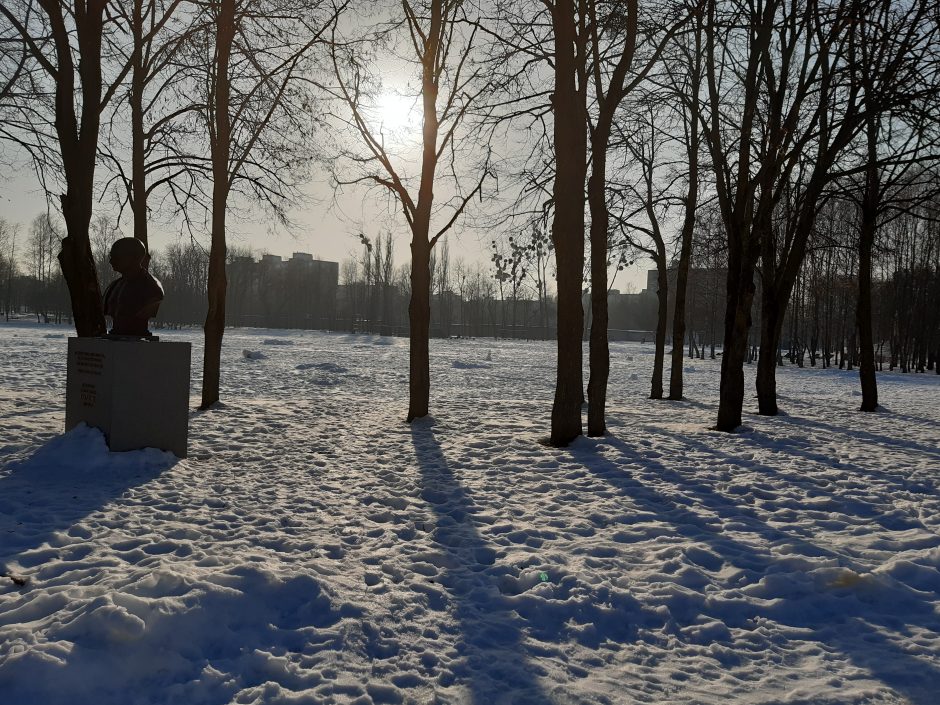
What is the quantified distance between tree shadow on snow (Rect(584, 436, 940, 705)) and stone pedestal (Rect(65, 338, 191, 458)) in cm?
531

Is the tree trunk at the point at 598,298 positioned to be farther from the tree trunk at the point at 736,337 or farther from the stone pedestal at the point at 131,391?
the stone pedestal at the point at 131,391

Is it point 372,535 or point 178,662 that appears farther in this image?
point 372,535

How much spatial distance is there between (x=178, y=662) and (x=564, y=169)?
685cm

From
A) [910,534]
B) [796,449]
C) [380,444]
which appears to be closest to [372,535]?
[380,444]

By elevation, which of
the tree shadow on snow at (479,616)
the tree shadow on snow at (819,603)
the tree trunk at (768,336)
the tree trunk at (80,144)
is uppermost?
the tree trunk at (80,144)

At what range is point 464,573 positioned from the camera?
3881mm

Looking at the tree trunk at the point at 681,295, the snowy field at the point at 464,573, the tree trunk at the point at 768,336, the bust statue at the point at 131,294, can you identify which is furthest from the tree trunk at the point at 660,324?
the bust statue at the point at 131,294

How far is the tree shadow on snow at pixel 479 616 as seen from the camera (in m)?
2.63

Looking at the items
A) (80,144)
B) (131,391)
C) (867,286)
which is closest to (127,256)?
(131,391)

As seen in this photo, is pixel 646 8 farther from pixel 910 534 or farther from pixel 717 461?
pixel 910 534

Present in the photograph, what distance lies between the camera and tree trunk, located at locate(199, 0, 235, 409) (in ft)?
31.8

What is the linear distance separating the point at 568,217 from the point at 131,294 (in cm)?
544

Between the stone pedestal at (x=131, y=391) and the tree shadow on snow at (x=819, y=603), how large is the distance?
5.31 m

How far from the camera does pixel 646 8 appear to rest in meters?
9.36
